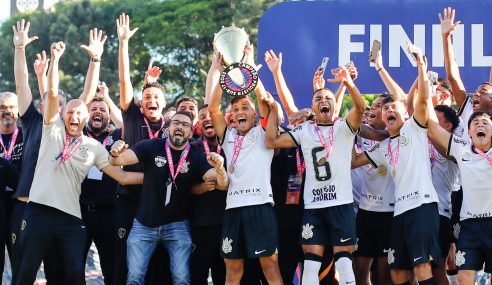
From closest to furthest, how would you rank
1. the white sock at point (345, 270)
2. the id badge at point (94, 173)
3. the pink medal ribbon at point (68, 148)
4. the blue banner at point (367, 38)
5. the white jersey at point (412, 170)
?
1. the white sock at point (345, 270)
2. the white jersey at point (412, 170)
3. the pink medal ribbon at point (68, 148)
4. the id badge at point (94, 173)
5. the blue banner at point (367, 38)

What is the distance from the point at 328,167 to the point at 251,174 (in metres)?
0.76

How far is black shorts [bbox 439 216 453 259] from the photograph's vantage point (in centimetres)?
810

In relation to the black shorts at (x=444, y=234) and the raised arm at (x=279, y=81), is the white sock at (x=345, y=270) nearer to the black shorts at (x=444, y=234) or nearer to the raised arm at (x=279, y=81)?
the black shorts at (x=444, y=234)

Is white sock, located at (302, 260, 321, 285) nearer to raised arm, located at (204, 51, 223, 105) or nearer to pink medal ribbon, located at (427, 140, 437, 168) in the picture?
pink medal ribbon, located at (427, 140, 437, 168)

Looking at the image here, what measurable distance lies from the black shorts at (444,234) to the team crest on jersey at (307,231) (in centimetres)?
145

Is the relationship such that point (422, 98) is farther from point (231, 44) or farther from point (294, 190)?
point (231, 44)

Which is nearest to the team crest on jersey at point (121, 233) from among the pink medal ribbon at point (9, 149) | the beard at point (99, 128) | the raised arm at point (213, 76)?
the beard at point (99, 128)

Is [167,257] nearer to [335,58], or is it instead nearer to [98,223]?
[98,223]

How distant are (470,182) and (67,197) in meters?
3.94

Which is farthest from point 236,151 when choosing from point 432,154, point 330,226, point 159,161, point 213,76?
point 432,154

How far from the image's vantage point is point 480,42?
10188 millimetres

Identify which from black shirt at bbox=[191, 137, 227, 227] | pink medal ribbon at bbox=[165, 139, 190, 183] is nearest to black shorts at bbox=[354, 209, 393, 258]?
black shirt at bbox=[191, 137, 227, 227]

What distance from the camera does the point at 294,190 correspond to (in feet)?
26.7

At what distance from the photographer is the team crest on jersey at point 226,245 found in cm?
765
